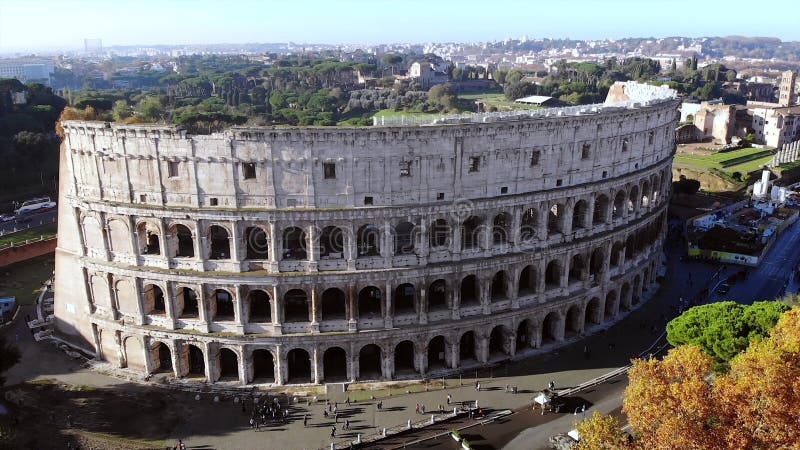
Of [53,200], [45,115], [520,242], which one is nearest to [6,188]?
[53,200]

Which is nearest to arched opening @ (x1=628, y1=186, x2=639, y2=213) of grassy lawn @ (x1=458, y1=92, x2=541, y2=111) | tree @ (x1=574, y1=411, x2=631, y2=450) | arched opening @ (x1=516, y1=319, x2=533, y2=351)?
arched opening @ (x1=516, y1=319, x2=533, y2=351)

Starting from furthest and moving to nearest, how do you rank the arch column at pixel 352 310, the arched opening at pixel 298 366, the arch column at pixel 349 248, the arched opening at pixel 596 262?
the arched opening at pixel 596 262 → the arched opening at pixel 298 366 → the arch column at pixel 352 310 → the arch column at pixel 349 248

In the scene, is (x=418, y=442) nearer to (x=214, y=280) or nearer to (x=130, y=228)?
(x=214, y=280)

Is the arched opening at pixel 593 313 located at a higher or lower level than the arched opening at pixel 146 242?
lower

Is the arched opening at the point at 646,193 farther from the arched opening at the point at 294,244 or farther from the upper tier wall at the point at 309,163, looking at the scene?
the arched opening at the point at 294,244

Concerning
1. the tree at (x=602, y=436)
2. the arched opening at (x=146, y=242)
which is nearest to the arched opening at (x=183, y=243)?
the arched opening at (x=146, y=242)

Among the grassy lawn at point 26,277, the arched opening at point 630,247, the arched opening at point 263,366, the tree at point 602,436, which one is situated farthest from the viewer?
the grassy lawn at point 26,277

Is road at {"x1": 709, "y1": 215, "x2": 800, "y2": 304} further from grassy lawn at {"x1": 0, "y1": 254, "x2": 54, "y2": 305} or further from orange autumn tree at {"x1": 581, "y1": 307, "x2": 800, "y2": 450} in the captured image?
grassy lawn at {"x1": 0, "y1": 254, "x2": 54, "y2": 305}
